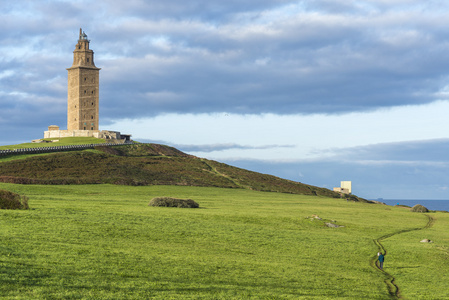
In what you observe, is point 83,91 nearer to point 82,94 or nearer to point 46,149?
point 82,94

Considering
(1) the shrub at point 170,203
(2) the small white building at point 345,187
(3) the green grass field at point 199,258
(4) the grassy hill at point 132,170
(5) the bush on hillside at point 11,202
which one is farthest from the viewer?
(2) the small white building at point 345,187

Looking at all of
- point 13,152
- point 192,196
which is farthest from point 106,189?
point 13,152

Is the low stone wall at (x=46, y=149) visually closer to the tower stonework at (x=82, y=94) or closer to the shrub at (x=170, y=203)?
the tower stonework at (x=82, y=94)

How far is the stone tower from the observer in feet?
541

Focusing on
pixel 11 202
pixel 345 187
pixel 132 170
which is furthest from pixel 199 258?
pixel 345 187

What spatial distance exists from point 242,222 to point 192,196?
116ft

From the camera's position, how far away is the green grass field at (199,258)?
76.1 feet

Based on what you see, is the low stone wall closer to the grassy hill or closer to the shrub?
the grassy hill

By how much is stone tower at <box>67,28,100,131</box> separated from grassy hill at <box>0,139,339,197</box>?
2788 centimetres

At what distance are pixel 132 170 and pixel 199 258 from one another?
8068 cm

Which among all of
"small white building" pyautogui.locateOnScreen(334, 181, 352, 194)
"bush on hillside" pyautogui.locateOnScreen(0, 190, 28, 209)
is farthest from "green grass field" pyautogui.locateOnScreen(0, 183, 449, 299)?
A: "small white building" pyautogui.locateOnScreen(334, 181, 352, 194)

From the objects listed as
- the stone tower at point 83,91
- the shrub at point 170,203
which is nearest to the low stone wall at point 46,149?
the stone tower at point 83,91

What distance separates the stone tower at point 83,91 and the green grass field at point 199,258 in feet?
395

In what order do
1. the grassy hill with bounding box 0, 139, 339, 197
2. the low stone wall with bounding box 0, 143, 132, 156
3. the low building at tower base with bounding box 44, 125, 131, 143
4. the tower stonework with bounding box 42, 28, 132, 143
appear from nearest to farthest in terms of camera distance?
the grassy hill with bounding box 0, 139, 339, 197 < the low stone wall with bounding box 0, 143, 132, 156 < the low building at tower base with bounding box 44, 125, 131, 143 < the tower stonework with bounding box 42, 28, 132, 143
